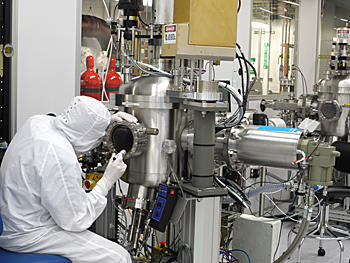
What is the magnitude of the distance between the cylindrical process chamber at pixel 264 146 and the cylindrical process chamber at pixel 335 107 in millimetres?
1901

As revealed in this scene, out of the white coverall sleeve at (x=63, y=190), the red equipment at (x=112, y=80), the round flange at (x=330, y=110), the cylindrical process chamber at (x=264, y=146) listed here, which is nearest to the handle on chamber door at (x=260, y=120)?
the cylindrical process chamber at (x=264, y=146)

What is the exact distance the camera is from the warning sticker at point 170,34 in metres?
2.25

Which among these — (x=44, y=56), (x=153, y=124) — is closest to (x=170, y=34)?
(x=153, y=124)

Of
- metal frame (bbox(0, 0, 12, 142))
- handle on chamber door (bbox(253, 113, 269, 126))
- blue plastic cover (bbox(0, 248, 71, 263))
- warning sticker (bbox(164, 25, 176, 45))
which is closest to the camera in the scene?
blue plastic cover (bbox(0, 248, 71, 263))

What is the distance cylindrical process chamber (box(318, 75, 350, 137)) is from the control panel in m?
2.38

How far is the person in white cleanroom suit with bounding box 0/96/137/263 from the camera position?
2.04 m

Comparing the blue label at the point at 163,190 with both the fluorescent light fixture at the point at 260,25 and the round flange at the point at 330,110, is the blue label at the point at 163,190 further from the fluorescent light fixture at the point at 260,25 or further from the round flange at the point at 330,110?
the fluorescent light fixture at the point at 260,25

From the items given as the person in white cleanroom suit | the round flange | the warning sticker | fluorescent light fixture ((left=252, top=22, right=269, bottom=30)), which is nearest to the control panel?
the person in white cleanroom suit

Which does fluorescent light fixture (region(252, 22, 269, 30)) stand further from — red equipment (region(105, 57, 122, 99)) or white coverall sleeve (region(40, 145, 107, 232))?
white coverall sleeve (region(40, 145, 107, 232))

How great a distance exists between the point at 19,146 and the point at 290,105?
277 cm

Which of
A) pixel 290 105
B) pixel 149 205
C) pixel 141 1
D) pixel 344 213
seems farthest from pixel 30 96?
pixel 344 213

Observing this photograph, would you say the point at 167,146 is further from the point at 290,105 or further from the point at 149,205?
the point at 290,105

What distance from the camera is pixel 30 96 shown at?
294 cm

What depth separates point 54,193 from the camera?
2.02 meters
